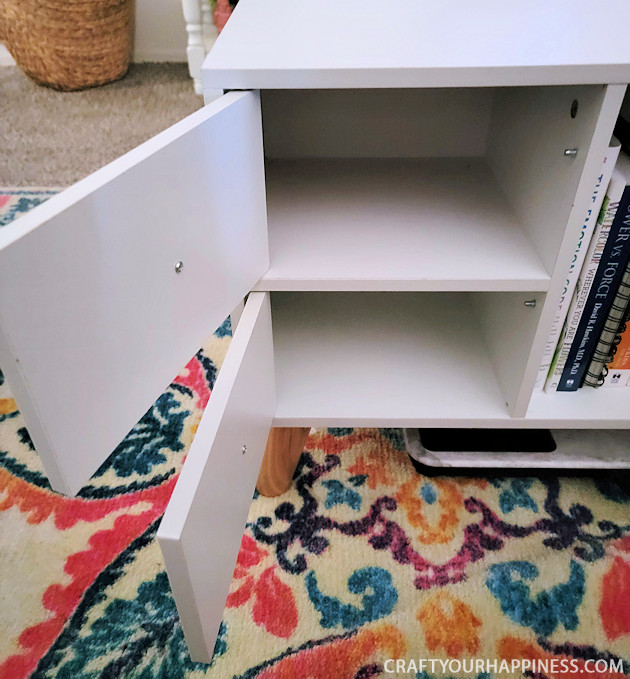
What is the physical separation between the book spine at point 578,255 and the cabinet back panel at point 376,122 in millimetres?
276

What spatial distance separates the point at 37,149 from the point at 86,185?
1264 millimetres

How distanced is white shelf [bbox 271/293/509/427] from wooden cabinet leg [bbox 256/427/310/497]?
4cm

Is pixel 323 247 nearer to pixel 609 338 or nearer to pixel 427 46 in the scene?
pixel 427 46

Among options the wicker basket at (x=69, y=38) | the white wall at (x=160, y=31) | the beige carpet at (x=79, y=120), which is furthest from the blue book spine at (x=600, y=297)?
the white wall at (x=160, y=31)

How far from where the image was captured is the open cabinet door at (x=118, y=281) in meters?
A: 0.25

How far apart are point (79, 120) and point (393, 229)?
1223mm

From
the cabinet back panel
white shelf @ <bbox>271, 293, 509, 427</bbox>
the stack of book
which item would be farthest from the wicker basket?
the stack of book

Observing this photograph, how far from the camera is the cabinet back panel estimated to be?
2.32 feet

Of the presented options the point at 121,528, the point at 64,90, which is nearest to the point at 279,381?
the point at 121,528

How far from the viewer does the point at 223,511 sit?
1.21ft

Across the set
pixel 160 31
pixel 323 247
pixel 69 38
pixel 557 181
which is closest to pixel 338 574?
pixel 323 247

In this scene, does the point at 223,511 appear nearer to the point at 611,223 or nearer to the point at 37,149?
the point at 611,223

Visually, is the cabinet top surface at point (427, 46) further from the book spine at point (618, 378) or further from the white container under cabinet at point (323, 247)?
the book spine at point (618, 378)

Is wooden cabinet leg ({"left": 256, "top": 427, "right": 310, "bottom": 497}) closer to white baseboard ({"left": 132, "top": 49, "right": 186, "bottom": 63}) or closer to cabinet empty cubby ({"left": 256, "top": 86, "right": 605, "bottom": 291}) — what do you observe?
cabinet empty cubby ({"left": 256, "top": 86, "right": 605, "bottom": 291})
